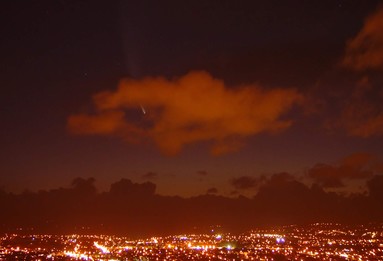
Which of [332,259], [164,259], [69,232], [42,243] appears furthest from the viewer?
[69,232]

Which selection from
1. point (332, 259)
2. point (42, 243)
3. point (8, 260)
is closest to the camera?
point (8, 260)

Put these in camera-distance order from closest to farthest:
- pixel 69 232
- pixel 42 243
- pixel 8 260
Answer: pixel 8 260, pixel 42 243, pixel 69 232

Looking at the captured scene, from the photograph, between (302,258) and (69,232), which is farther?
(69,232)

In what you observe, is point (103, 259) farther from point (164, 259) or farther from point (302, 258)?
point (302, 258)

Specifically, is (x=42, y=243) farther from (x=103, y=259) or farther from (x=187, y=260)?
(x=187, y=260)

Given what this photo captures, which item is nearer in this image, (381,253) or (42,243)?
(381,253)

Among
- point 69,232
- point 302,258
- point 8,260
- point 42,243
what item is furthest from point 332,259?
point 69,232

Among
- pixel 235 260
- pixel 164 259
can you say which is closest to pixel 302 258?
pixel 235 260

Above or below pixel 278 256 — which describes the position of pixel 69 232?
above

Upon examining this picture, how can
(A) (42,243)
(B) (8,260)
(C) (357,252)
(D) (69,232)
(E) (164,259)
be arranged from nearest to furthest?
(B) (8,260) < (E) (164,259) < (C) (357,252) < (A) (42,243) < (D) (69,232)
